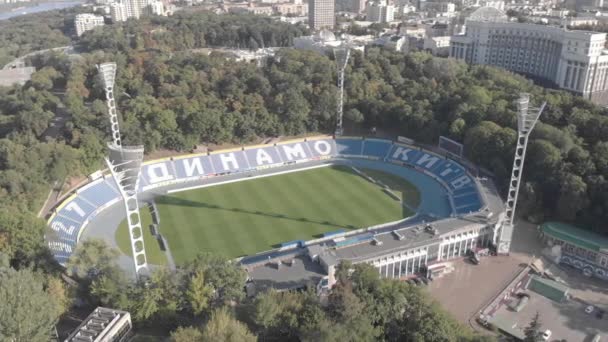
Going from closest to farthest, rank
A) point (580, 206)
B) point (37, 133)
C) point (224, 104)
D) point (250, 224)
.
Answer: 1. point (580, 206)
2. point (250, 224)
3. point (37, 133)
4. point (224, 104)

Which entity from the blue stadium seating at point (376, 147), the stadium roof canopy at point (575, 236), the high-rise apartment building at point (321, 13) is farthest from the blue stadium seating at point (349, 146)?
the high-rise apartment building at point (321, 13)

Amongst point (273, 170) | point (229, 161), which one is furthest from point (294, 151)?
point (229, 161)

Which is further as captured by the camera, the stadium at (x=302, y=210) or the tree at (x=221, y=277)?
the stadium at (x=302, y=210)

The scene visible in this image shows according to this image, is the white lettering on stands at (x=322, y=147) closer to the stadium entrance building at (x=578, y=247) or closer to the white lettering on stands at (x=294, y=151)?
the white lettering on stands at (x=294, y=151)

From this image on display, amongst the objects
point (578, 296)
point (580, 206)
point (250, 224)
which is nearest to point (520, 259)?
point (578, 296)

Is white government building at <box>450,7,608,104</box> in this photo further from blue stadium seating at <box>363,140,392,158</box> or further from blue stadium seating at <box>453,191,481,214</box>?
blue stadium seating at <box>453,191,481,214</box>

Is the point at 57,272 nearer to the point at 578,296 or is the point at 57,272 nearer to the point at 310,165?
the point at 310,165

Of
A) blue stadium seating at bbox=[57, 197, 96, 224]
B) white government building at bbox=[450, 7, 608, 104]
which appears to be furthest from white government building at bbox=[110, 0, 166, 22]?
blue stadium seating at bbox=[57, 197, 96, 224]

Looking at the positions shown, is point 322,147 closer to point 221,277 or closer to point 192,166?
point 192,166
